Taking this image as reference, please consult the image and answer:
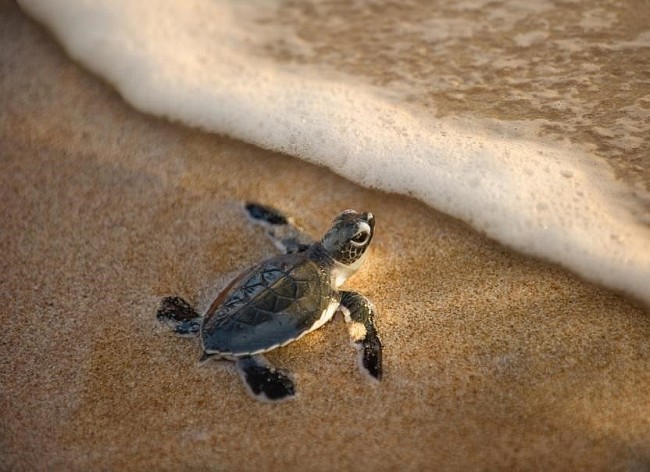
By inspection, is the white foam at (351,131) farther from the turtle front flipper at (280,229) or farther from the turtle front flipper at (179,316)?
the turtle front flipper at (179,316)

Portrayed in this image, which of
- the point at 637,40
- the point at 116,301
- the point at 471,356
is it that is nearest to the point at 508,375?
the point at 471,356

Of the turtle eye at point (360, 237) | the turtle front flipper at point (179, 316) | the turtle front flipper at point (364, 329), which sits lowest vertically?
the turtle front flipper at point (364, 329)

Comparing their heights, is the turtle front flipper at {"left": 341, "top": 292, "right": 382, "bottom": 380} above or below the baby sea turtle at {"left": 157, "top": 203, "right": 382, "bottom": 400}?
below

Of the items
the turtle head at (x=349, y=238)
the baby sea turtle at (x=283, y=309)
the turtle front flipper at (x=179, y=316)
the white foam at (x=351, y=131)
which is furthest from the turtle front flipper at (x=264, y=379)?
the white foam at (x=351, y=131)

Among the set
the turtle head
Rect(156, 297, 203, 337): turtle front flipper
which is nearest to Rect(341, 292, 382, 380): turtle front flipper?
the turtle head

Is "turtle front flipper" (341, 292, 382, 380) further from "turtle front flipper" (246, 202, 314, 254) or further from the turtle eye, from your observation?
"turtle front flipper" (246, 202, 314, 254)

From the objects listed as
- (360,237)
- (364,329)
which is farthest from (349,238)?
(364,329)

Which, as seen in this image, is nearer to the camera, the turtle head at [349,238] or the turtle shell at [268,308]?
the turtle shell at [268,308]
